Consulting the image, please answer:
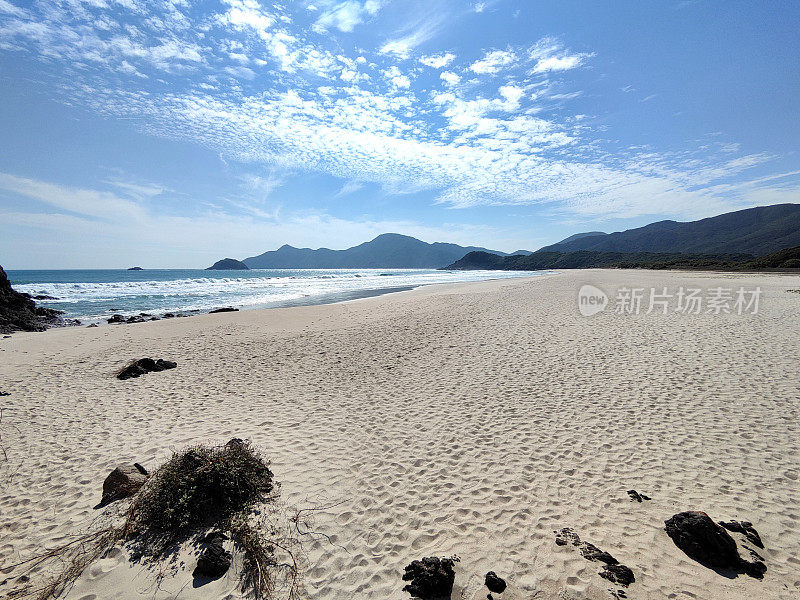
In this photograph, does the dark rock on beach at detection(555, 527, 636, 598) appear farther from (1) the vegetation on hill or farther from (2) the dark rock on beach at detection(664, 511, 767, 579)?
(1) the vegetation on hill

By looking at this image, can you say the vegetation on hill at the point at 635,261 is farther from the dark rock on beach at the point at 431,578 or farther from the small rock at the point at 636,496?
the dark rock on beach at the point at 431,578

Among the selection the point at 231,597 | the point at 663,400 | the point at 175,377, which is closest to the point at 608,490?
the point at 663,400

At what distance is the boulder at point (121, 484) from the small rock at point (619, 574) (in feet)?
18.7

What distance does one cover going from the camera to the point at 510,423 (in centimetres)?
663

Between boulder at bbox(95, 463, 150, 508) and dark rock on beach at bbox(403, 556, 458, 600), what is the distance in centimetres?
386

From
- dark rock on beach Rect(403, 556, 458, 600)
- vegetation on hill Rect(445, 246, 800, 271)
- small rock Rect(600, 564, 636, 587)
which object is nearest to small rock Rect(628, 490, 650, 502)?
small rock Rect(600, 564, 636, 587)

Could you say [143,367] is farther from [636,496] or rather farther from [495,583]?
[636,496]

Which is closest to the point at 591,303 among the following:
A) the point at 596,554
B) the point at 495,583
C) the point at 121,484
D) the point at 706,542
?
the point at 706,542

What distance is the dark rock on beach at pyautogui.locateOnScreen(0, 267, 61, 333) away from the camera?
1888cm

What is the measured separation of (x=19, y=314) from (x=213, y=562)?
2724 centimetres

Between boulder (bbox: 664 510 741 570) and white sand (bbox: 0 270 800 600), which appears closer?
boulder (bbox: 664 510 741 570)

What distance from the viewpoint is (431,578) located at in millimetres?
3264

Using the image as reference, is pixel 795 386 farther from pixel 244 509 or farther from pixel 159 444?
pixel 159 444

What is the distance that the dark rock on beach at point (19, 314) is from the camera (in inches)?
743
